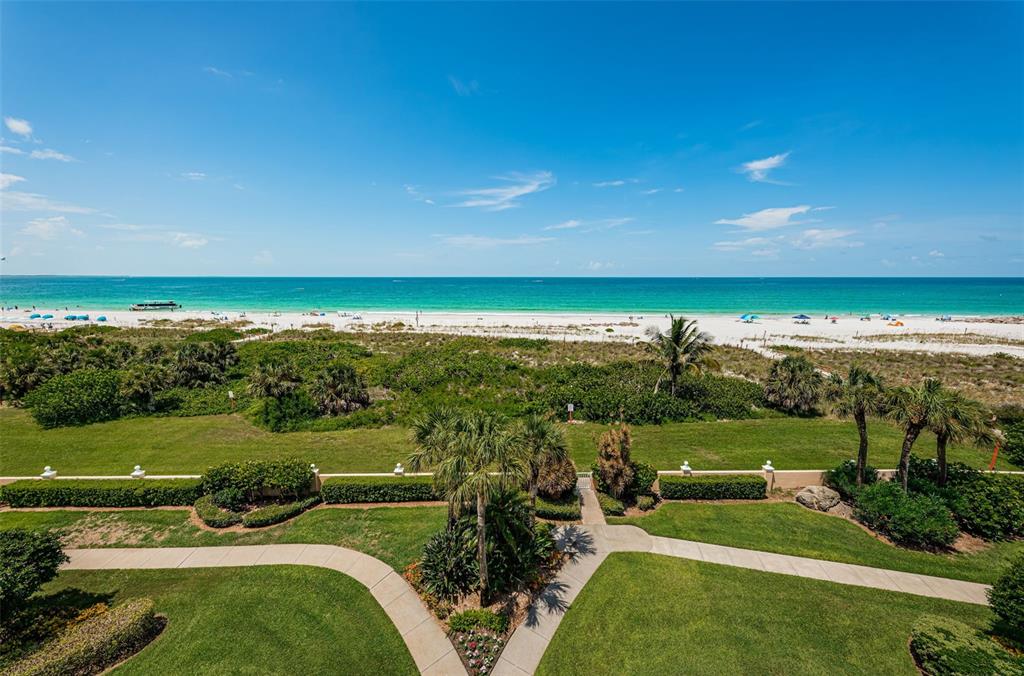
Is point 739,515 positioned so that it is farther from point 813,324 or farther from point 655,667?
point 813,324

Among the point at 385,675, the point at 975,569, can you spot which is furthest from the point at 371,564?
the point at 975,569

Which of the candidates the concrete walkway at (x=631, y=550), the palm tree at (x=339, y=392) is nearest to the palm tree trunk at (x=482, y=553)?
the concrete walkway at (x=631, y=550)

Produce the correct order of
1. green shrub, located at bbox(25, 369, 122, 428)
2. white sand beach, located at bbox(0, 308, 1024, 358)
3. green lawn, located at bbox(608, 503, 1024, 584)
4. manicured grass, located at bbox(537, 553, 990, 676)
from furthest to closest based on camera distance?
1. white sand beach, located at bbox(0, 308, 1024, 358)
2. green shrub, located at bbox(25, 369, 122, 428)
3. green lawn, located at bbox(608, 503, 1024, 584)
4. manicured grass, located at bbox(537, 553, 990, 676)

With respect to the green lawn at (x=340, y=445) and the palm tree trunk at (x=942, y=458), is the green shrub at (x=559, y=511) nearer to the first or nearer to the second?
the green lawn at (x=340, y=445)

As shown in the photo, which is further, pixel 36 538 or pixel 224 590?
pixel 224 590

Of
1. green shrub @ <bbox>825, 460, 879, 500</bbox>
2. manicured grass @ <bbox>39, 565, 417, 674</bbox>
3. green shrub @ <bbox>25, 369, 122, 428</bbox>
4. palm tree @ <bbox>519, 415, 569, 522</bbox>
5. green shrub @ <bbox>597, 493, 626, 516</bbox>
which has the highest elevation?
palm tree @ <bbox>519, 415, 569, 522</bbox>

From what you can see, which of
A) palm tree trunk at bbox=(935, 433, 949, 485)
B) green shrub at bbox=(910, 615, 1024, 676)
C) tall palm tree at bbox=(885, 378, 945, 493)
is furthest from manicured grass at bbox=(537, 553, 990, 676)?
palm tree trunk at bbox=(935, 433, 949, 485)

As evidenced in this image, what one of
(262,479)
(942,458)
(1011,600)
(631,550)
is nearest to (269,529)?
(262,479)

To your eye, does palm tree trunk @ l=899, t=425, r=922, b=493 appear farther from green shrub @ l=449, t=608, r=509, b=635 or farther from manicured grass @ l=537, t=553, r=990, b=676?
green shrub @ l=449, t=608, r=509, b=635
